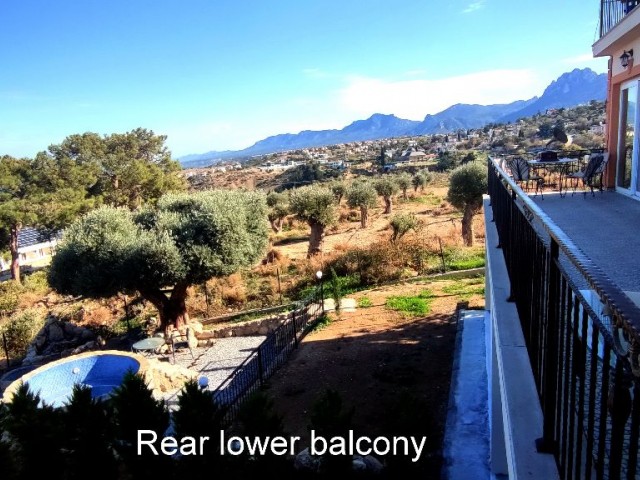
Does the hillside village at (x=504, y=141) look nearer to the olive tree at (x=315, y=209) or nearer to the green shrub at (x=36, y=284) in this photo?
the olive tree at (x=315, y=209)

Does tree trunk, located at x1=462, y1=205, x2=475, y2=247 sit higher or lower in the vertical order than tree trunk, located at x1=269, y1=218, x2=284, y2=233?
higher

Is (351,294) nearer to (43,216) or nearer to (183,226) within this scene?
(183,226)

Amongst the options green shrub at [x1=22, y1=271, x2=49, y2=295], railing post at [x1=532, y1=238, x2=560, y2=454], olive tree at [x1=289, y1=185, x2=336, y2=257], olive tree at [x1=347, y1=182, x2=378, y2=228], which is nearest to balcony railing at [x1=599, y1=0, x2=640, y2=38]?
railing post at [x1=532, y1=238, x2=560, y2=454]

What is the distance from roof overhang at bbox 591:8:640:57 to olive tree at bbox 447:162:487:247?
38.2ft

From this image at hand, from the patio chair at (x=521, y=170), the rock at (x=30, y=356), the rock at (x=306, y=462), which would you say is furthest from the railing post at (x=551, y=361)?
the rock at (x=30, y=356)

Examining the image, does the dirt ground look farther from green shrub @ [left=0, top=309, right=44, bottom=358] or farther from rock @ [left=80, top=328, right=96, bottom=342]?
green shrub @ [left=0, top=309, right=44, bottom=358]

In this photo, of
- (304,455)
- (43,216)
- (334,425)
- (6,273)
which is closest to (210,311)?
(304,455)

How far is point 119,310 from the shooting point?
18953mm

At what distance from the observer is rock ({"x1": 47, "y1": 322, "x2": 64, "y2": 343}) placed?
16.2m

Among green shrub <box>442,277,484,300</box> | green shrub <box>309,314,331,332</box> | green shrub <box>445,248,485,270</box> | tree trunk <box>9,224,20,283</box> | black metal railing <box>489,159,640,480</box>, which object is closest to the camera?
black metal railing <box>489,159,640,480</box>

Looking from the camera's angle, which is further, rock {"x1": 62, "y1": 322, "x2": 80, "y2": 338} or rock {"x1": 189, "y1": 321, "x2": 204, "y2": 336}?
rock {"x1": 62, "y1": 322, "x2": 80, "y2": 338}

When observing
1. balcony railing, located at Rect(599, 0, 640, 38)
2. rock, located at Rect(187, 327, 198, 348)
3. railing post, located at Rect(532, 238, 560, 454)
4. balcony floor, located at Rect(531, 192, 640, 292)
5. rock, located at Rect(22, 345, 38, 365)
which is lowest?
rock, located at Rect(22, 345, 38, 365)

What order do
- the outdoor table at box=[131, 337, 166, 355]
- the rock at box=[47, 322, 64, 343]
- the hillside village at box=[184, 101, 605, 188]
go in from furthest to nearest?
the hillside village at box=[184, 101, 605, 188], the rock at box=[47, 322, 64, 343], the outdoor table at box=[131, 337, 166, 355]

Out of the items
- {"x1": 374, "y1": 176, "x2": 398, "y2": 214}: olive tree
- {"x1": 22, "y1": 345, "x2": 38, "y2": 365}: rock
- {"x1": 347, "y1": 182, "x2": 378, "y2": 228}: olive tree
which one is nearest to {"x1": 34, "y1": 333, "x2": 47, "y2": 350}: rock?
{"x1": 22, "y1": 345, "x2": 38, "y2": 365}: rock
